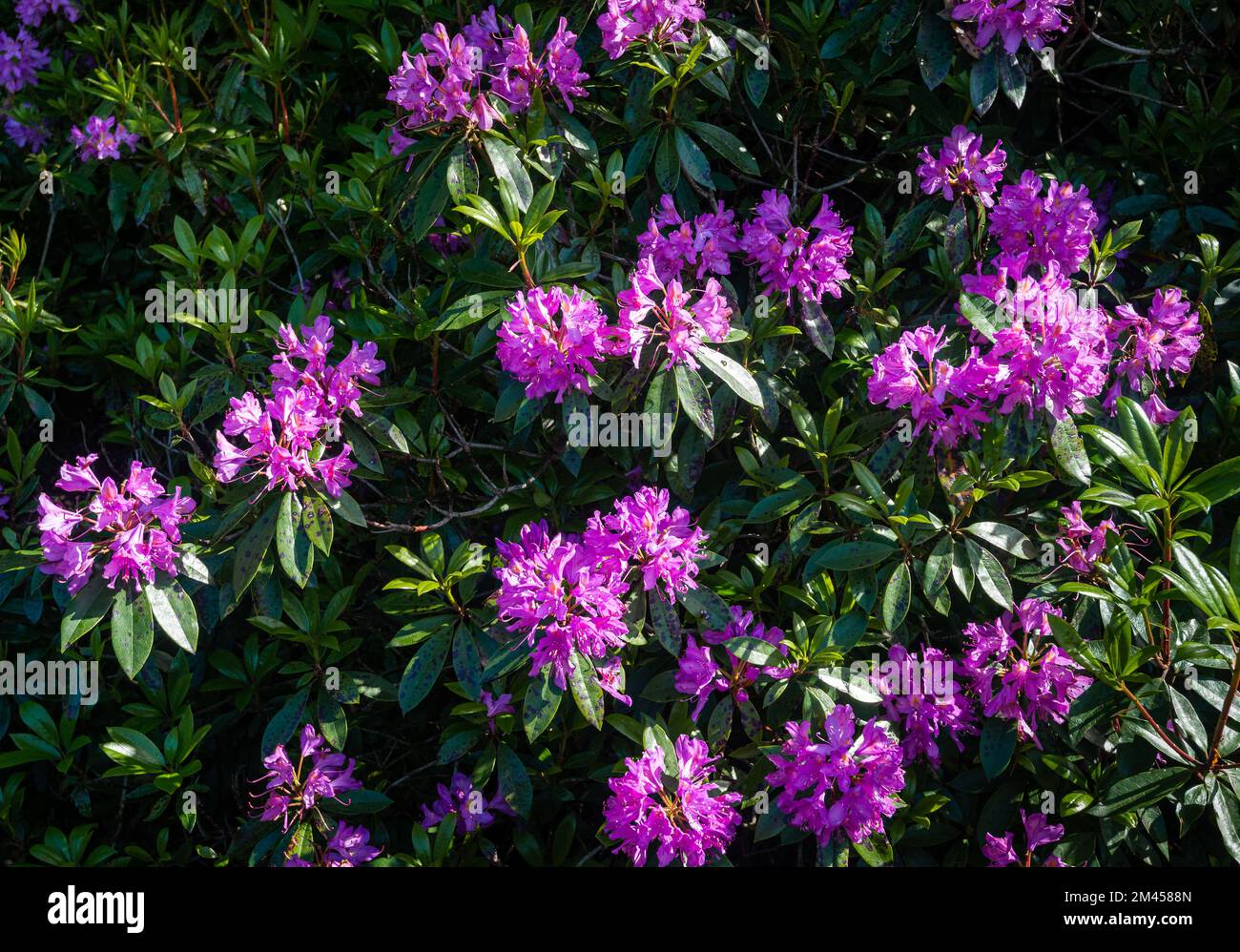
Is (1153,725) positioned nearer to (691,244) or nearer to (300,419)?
(691,244)

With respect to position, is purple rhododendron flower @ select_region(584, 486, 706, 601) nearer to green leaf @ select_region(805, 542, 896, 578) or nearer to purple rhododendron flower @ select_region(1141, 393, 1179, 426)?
green leaf @ select_region(805, 542, 896, 578)

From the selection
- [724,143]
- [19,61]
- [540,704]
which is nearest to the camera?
[540,704]

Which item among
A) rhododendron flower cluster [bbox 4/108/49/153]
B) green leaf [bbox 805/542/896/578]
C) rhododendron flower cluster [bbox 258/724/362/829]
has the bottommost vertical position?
rhododendron flower cluster [bbox 258/724/362/829]

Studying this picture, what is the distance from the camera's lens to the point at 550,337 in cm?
194

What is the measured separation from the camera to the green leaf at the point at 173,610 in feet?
6.34

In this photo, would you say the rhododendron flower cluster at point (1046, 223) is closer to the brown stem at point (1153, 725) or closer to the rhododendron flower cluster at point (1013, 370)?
the rhododendron flower cluster at point (1013, 370)

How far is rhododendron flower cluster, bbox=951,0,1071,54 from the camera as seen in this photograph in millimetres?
2201

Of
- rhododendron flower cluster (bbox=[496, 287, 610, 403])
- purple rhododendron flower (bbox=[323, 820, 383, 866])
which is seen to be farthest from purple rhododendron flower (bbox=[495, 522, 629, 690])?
purple rhododendron flower (bbox=[323, 820, 383, 866])

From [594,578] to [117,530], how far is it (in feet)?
2.71

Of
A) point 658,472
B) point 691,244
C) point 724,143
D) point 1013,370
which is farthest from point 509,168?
point 1013,370

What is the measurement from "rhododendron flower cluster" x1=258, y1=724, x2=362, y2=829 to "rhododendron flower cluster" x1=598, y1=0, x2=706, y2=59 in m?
1.46

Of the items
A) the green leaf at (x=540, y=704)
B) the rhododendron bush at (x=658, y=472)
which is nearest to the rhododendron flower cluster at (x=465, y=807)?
the rhododendron bush at (x=658, y=472)

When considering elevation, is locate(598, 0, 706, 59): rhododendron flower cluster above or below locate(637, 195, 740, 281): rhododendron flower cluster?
above
